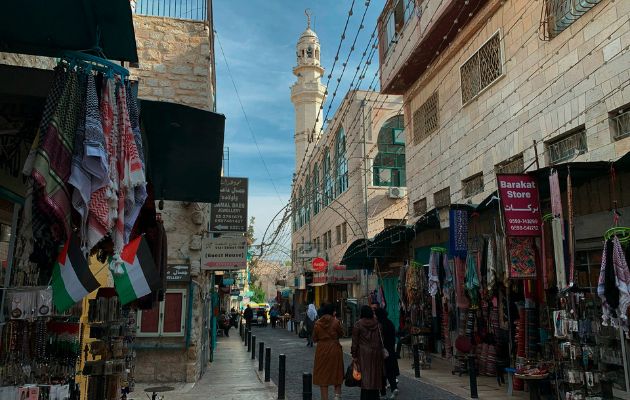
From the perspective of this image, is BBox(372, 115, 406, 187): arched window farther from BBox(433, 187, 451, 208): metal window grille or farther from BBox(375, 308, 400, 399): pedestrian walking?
BBox(375, 308, 400, 399): pedestrian walking

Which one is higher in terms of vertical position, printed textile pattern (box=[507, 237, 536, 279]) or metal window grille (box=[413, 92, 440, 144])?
metal window grille (box=[413, 92, 440, 144])

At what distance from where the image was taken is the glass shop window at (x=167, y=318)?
10.7 m

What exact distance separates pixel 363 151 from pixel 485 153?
12.3m

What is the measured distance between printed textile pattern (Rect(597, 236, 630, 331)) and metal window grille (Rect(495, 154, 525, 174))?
4.31 meters

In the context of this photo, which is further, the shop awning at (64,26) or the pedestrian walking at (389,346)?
the pedestrian walking at (389,346)

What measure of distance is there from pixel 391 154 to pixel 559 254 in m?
17.5

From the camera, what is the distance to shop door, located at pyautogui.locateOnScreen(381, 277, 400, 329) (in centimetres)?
1801

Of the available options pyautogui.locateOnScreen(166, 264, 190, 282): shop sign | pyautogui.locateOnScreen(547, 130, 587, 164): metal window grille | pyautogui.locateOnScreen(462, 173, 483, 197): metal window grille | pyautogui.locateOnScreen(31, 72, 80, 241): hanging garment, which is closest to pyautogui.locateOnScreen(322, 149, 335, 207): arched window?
pyautogui.locateOnScreen(462, 173, 483, 197): metal window grille

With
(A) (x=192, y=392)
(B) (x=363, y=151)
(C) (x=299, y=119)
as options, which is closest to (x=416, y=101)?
(B) (x=363, y=151)

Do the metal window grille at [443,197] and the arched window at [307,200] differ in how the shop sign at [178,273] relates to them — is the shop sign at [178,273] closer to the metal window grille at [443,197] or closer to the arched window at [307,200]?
the metal window grille at [443,197]

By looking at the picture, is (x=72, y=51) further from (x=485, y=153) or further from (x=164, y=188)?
(x=485, y=153)

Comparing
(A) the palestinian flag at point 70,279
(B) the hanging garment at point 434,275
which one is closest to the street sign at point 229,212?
(B) the hanging garment at point 434,275

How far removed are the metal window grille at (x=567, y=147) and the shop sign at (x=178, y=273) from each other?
797 centimetres

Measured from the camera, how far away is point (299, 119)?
45500 mm
